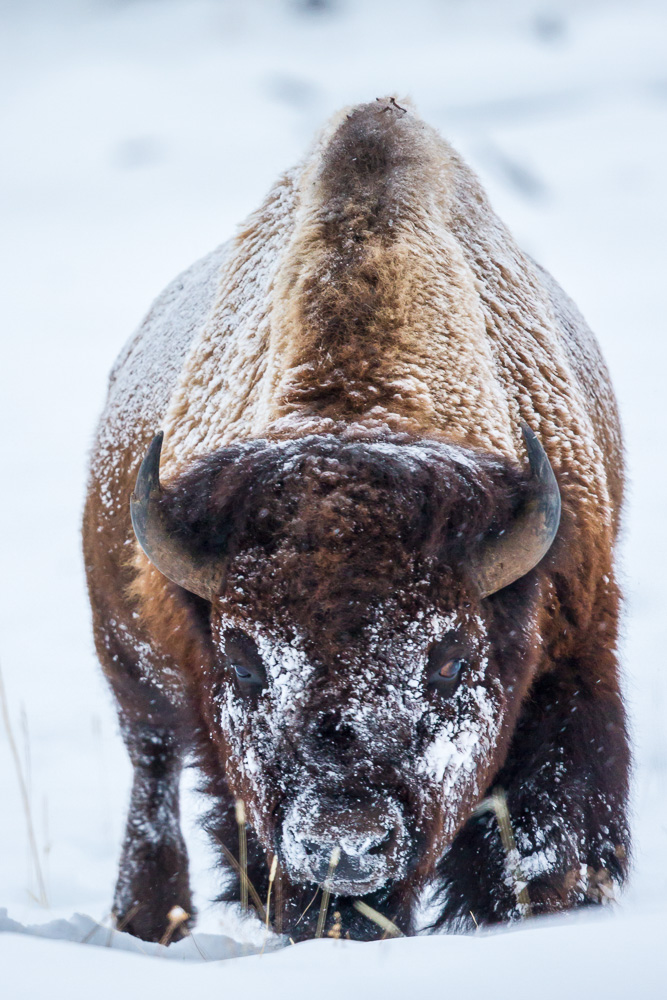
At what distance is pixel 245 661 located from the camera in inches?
89.6

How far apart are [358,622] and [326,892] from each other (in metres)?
0.62

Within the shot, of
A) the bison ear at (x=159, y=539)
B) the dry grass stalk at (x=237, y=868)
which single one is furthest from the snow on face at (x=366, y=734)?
the dry grass stalk at (x=237, y=868)

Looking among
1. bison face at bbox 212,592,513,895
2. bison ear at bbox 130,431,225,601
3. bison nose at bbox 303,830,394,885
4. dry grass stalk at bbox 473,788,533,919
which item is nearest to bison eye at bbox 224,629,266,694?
bison face at bbox 212,592,513,895

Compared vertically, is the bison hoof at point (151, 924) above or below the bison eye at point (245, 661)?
below

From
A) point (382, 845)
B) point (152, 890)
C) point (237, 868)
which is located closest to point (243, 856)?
point (237, 868)

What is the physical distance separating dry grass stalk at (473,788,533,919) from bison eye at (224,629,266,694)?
875mm

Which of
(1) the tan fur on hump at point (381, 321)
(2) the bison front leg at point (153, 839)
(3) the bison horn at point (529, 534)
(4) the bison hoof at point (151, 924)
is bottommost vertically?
(4) the bison hoof at point (151, 924)

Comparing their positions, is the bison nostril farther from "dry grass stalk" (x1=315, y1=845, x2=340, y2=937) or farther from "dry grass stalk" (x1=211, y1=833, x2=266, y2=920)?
"dry grass stalk" (x1=211, y1=833, x2=266, y2=920)

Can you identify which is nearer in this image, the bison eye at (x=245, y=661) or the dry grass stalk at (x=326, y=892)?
the dry grass stalk at (x=326, y=892)

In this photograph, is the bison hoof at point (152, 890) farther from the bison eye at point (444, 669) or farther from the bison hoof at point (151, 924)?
the bison eye at point (444, 669)

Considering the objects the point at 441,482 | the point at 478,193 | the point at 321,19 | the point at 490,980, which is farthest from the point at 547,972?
the point at 321,19

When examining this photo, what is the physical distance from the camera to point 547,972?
1.42 meters

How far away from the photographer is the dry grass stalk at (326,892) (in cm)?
191

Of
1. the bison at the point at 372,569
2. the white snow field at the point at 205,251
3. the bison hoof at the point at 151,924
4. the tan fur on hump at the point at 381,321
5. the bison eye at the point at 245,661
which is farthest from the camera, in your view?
the bison hoof at the point at 151,924
